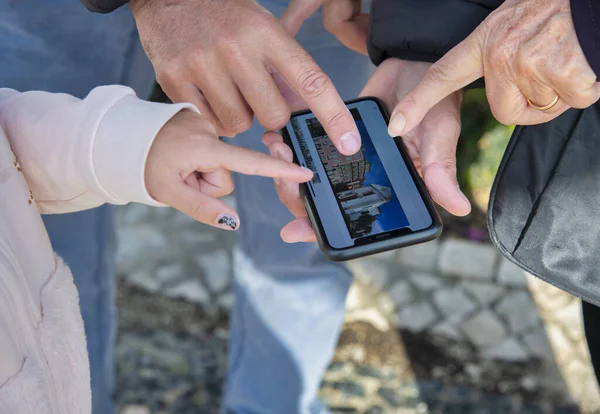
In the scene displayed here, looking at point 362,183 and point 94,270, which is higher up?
point 362,183

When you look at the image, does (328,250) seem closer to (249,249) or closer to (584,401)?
(249,249)

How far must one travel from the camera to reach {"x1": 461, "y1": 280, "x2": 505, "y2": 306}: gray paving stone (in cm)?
260

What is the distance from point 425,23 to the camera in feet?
4.75

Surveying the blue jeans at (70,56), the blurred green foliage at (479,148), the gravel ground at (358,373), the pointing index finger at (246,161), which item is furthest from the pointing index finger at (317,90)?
the blurred green foliage at (479,148)

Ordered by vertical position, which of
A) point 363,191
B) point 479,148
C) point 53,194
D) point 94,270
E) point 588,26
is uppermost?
point 588,26

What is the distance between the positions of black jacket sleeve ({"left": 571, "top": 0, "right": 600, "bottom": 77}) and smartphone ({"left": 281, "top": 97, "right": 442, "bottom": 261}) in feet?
1.27

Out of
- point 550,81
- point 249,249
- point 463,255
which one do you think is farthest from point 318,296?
point 550,81

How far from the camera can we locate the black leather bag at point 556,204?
127 centimetres

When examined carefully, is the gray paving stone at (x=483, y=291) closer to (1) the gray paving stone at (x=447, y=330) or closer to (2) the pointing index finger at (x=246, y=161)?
(1) the gray paving stone at (x=447, y=330)

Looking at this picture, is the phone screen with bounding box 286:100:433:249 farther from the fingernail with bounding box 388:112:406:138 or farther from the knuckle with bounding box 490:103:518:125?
the knuckle with bounding box 490:103:518:125

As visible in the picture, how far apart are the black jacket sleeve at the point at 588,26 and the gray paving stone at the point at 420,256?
1.61 meters

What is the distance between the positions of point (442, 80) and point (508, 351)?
1.42 meters

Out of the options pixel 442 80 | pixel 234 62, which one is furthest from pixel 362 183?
pixel 234 62

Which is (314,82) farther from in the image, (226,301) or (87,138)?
(226,301)
